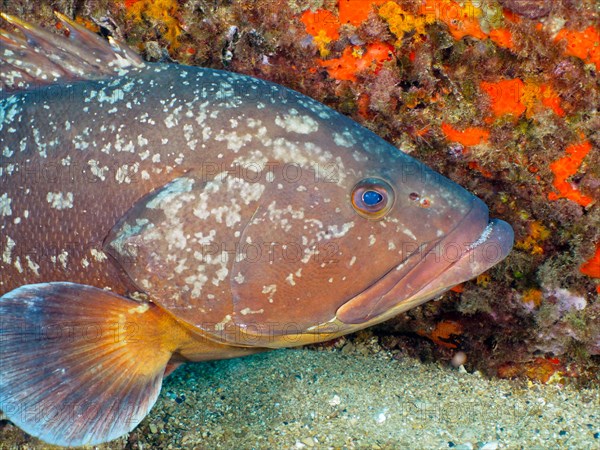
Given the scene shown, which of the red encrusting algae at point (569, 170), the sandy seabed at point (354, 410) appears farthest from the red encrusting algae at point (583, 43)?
the sandy seabed at point (354, 410)

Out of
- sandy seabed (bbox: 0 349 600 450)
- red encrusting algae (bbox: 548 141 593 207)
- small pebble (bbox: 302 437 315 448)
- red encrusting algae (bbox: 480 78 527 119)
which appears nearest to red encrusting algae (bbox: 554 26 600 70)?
red encrusting algae (bbox: 480 78 527 119)

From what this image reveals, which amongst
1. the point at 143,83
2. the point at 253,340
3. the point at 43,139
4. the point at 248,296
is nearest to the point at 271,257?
the point at 248,296

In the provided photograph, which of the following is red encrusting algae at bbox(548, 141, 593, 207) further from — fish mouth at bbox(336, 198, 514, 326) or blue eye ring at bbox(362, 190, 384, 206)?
blue eye ring at bbox(362, 190, 384, 206)

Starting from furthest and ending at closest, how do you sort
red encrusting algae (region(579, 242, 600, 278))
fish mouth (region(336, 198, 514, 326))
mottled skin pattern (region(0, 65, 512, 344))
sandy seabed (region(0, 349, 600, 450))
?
1. red encrusting algae (region(579, 242, 600, 278))
2. sandy seabed (region(0, 349, 600, 450))
3. mottled skin pattern (region(0, 65, 512, 344))
4. fish mouth (region(336, 198, 514, 326))

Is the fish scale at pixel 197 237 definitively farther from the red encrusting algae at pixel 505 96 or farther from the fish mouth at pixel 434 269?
the red encrusting algae at pixel 505 96

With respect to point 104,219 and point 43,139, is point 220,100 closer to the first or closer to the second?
point 104,219

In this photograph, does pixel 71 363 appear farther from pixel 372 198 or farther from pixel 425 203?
pixel 425 203

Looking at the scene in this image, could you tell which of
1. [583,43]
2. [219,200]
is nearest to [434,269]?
[219,200]
